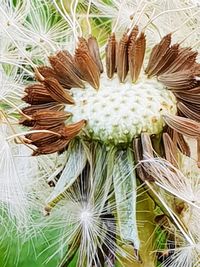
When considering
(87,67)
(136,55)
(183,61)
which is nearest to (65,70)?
(87,67)

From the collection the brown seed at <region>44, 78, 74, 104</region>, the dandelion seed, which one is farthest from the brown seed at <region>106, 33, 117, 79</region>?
the brown seed at <region>44, 78, 74, 104</region>

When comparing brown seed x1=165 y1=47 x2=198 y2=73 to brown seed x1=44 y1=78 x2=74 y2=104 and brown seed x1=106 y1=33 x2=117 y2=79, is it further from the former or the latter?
brown seed x1=44 y1=78 x2=74 y2=104

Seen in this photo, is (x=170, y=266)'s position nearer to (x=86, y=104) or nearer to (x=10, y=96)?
(x=86, y=104)

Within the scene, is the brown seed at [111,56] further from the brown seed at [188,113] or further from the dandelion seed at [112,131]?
the brown seed at [188,113]

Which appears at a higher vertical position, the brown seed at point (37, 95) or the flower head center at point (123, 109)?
the brown seed at point (37, 95)

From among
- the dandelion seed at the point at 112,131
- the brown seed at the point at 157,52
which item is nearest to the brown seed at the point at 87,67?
the dandelion seed at the point at 112,131

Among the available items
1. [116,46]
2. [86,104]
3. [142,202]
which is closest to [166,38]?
[116,46]

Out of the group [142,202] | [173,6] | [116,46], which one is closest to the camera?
[142,202]

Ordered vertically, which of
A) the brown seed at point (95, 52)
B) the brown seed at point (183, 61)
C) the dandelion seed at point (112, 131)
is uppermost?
the brown seed at point (95, 52)

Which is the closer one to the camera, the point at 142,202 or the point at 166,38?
the point at 142,202

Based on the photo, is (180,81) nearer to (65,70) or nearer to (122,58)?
(122,58)

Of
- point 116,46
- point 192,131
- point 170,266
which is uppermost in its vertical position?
point 116,46
